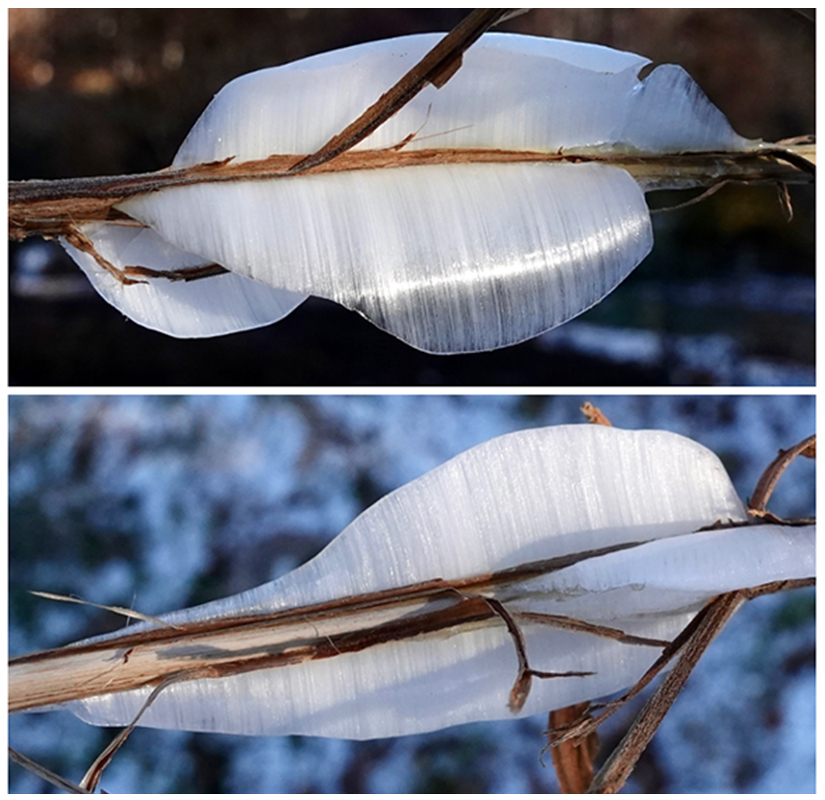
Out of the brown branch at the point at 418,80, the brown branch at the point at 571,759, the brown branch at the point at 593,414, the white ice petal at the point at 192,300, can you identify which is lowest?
the brown branch at the point at 571,759

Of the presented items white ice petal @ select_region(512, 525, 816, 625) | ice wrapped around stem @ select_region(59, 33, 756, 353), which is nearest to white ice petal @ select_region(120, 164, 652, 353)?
ice wrapped around stem @ select_region(59, 33, 756, 353)

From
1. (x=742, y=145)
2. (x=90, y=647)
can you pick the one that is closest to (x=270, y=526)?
(x=90, y=647)

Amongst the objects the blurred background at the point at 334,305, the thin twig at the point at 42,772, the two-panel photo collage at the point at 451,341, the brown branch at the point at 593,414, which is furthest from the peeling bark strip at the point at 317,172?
the blurred background at the point at 334,305

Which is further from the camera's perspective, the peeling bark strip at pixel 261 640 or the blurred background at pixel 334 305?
the blurred background at pixel 334 305

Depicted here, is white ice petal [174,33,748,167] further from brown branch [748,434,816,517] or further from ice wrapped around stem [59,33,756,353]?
brown branch [748,434,816,517]

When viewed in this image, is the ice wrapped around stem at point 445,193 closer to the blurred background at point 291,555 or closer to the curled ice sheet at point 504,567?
the curled ice sheet at point 504,567

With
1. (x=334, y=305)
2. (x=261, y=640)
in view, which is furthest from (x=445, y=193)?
(x=334, y=305)

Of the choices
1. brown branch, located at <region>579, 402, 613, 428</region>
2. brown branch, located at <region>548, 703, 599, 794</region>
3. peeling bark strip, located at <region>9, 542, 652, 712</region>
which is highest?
brown branch, located at <region>579, 402, 613, 428</region>
